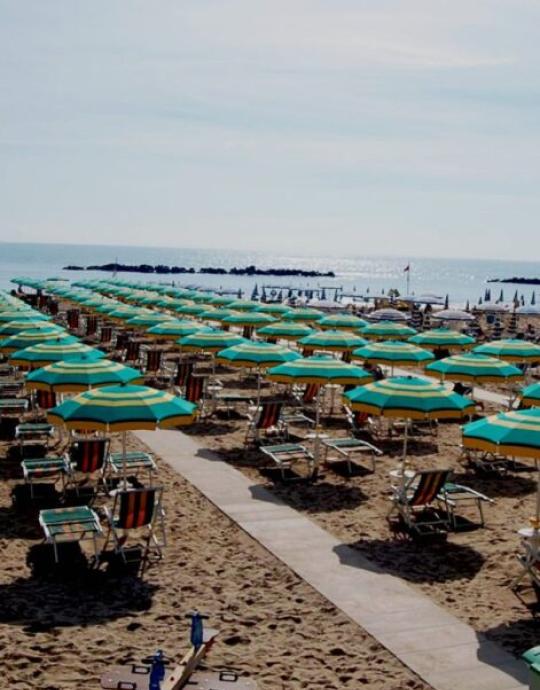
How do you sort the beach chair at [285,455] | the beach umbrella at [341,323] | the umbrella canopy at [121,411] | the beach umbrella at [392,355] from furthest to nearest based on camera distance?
the beach umbrella at [341,323]
the beach umbrella at [392,355]
the beach chair at [285,455]
the umbrella canopy at [121,411]

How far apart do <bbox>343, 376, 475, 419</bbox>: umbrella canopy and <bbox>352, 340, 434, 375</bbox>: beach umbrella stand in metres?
5.01

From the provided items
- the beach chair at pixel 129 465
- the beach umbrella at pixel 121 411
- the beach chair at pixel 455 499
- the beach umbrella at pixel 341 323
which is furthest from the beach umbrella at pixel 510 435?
the beach umbrella at pixel 341 323

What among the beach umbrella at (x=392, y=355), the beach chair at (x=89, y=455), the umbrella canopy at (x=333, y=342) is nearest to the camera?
the beach chair at (x=89, y=455)

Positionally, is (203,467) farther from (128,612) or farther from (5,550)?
(128,612)

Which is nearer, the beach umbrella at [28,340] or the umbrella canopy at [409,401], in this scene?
the umbrella canopy at [409,401]

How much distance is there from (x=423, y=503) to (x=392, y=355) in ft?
20.3

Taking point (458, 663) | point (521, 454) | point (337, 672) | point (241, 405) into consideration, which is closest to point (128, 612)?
point (337, 672)

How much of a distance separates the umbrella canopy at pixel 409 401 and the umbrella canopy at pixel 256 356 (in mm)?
4078

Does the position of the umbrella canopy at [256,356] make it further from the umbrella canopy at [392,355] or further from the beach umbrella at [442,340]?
the beach umbrella at [442,340]

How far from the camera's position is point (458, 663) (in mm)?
6438

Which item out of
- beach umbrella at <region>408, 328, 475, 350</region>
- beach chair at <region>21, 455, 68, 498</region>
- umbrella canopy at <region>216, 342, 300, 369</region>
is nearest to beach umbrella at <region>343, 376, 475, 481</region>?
beach chair at <region>21, 455, 68, 498</region>

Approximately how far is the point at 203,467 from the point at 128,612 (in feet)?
16.6

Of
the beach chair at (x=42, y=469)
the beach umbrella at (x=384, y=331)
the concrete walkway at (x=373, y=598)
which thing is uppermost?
the beach umbrella at (x=384, y=331)

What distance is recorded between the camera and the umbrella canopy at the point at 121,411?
895 cm
